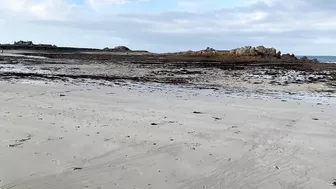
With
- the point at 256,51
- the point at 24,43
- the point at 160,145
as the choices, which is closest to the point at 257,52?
the point at 256,51

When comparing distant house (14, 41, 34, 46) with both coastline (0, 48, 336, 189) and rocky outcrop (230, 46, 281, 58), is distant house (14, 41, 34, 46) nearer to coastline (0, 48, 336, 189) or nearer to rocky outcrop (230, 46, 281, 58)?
rocky outcrop (230, 46, 281, 58)

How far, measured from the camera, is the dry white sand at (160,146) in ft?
14.2

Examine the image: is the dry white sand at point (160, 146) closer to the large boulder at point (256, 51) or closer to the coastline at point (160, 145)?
the coastline at point (160, 145)

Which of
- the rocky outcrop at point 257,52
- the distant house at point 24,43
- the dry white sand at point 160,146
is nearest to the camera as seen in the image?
the dry white sand at point 160,146

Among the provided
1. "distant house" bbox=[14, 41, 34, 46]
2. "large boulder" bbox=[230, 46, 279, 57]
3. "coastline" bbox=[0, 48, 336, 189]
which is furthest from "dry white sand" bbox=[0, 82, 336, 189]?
"distant house" bbox=[14, 41, 34, 46]

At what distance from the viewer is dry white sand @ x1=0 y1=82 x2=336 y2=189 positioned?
4.32 meters

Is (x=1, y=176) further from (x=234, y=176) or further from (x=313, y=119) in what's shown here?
(x=313, y=119)

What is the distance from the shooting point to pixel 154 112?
27.2 feet

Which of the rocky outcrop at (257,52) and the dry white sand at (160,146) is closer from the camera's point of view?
the dry white sand at (160,146)

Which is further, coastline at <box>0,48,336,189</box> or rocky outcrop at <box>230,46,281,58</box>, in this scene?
rocky outcrop at <box>230,46,281,58</box>

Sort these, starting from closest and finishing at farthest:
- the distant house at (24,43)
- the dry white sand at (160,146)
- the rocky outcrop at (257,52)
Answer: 1. the dry white sand at (160,146)
2. the rocky outcrop at (257,52)
3. the distant house at (24,43)

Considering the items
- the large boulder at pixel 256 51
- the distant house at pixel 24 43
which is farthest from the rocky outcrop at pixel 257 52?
the distant house at pixel 24 43

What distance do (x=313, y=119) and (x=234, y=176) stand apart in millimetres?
4483

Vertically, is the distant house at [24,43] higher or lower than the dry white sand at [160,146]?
higher
